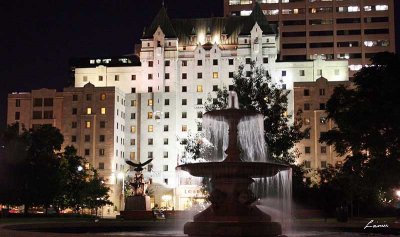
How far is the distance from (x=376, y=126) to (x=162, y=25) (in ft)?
342

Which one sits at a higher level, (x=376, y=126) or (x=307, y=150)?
(x=307, y=150)

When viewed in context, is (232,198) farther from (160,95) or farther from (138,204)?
(160,95)

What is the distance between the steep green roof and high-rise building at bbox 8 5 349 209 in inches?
10.2

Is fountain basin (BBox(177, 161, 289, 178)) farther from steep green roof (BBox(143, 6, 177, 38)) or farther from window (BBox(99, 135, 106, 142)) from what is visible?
steep green roof (BBox(143, 6, 177, 38))

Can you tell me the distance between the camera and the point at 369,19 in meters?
153

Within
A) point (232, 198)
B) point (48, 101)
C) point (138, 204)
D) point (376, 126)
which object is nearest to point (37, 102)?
point (48, 101)

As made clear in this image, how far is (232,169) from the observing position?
24.3 metres

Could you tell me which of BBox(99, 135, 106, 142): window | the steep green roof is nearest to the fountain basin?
BBox(99, 135, 106, 142): window

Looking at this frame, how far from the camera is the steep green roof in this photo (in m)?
136

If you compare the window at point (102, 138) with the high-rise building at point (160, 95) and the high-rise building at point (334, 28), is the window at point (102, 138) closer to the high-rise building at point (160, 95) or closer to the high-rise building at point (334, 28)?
the high-rise building at point (160, 95)

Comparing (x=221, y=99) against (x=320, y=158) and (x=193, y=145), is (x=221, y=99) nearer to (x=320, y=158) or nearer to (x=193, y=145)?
(x=193, y=145)

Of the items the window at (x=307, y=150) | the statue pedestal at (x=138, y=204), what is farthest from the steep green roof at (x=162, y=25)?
the statue pedestal at (x=138, y=204)

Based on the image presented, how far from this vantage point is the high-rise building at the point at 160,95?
403 ft

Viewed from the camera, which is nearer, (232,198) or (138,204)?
(232,198)
